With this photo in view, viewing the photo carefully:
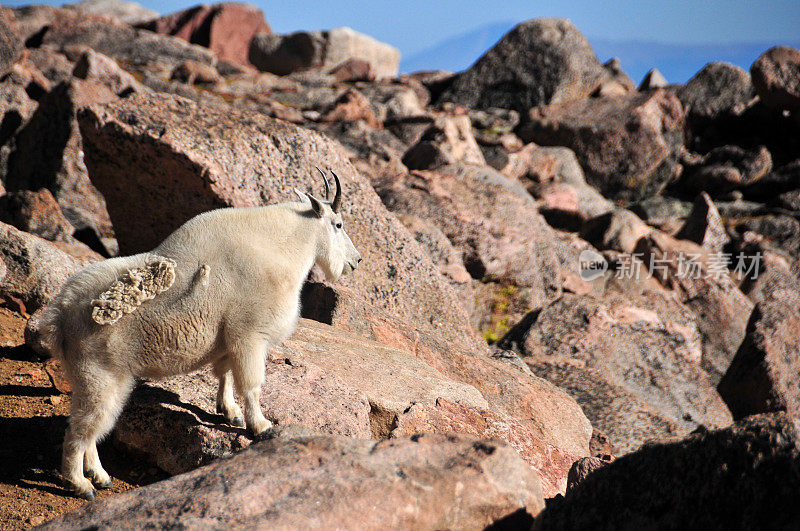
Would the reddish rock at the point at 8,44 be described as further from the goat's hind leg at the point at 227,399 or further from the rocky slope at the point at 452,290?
the goat's hind leg at the point at 227,399

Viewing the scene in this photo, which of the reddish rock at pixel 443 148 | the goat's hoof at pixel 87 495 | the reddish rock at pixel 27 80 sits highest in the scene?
the reddish rock at pixel 443 148

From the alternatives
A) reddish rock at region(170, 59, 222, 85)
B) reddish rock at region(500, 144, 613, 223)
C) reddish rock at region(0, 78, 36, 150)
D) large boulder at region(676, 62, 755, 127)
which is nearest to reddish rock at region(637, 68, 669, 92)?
large boulder at region(676, 62, 755, 127)

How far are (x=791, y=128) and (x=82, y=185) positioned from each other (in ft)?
87.0

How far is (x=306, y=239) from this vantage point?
5926 mm

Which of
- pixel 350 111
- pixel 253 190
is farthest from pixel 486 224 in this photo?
pixel 350 111

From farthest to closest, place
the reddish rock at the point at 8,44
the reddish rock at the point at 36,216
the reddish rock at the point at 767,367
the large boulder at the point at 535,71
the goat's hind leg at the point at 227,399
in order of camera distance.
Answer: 1. the large boulder at the point at 535,71
2. the reddish rock at the point at 8,44
3. the reddish rock at the point at 767,367
4. the reddish rock at the point at 36,216
5. the goat's hind leg at the point at 227,399

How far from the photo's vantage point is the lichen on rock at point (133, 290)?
5012mm

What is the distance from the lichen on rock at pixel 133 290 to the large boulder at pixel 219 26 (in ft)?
130

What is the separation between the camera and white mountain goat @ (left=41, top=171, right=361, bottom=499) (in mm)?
5070

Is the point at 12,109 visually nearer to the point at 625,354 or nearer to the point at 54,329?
the point at 54,329

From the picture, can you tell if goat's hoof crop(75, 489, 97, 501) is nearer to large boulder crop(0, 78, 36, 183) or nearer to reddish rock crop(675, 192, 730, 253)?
large boulder crop(0, 78, 36, 183)

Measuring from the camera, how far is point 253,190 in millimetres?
8773

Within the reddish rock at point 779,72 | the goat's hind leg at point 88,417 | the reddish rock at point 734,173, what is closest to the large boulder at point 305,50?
the reddish rock at point 734,173

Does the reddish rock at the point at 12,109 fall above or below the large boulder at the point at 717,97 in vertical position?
below
